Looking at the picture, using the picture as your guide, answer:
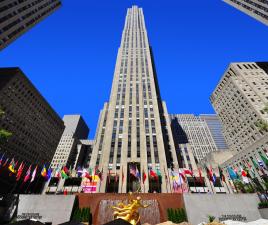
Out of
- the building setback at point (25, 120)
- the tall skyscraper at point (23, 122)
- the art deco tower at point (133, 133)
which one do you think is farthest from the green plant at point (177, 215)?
the building setback at point (25, 120)

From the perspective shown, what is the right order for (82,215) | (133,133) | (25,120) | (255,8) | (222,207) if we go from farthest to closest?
(25,120), (255,8), (133,133), (222,207), (82,215)

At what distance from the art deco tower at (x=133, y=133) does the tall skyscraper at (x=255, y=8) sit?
47280mm

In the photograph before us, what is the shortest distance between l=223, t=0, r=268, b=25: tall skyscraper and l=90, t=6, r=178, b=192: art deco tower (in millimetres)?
47280

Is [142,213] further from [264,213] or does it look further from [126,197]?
[264,213]

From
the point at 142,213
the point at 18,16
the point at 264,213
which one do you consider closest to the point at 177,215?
the point at 142,213

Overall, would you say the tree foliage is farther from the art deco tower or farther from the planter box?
the planter box

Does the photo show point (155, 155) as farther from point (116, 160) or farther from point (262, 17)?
point (262, 17)

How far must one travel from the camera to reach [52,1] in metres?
99.2

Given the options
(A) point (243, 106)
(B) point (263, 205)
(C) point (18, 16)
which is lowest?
(B) point (263, 205)

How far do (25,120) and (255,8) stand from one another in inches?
4500

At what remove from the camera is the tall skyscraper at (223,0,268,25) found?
71625mm

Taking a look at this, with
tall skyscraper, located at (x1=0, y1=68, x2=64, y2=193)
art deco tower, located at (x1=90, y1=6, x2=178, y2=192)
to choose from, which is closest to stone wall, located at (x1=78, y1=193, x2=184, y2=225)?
art deco tower, located at (x1=90, y1=6, x2=178, y2=192)

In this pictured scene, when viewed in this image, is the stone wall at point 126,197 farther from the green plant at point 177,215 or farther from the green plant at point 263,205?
the green plant at point 263,205

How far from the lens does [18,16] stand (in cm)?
7462
